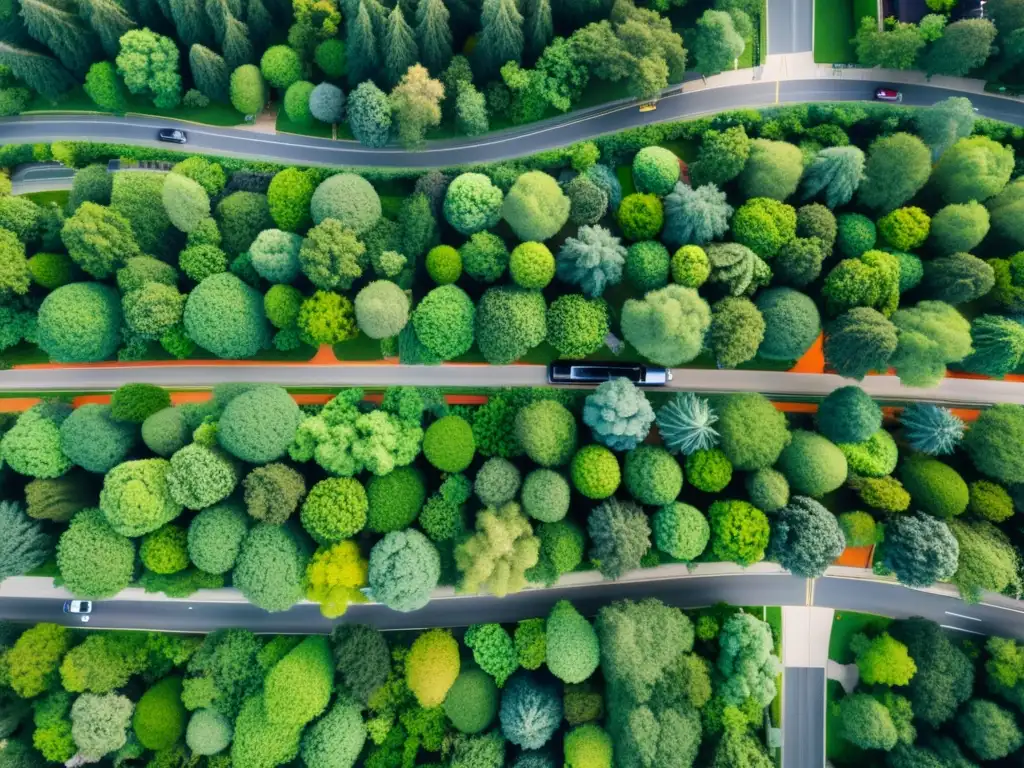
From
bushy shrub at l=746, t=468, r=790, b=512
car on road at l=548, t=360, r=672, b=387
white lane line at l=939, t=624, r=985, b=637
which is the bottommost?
white lane line at l=939, t=624, r=985, b=637

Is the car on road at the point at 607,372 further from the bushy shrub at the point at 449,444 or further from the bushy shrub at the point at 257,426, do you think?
the bushy shrub at the point at 257,426

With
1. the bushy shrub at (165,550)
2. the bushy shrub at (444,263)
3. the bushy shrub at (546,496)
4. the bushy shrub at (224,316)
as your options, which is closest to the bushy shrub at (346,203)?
the bushy shrub at (444,263)

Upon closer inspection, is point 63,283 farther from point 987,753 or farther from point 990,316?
point 987,753

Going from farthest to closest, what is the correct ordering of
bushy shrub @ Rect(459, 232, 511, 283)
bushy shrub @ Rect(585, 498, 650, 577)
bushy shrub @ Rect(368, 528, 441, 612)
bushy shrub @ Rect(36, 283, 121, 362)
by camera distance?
bushy shrub @ Rect(459, 232, 511, 283) → bushy shrub @ Rect(36, 283, 121, 362) → bushy shrub @ Rect(585, 498, 650, 577) → bushy shrub @ Rect(368, 528, 441, 612)

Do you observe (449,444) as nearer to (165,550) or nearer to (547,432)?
(547,432)

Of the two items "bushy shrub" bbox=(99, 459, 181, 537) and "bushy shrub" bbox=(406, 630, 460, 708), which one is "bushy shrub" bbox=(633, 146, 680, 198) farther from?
"bushy shrub" bbox=(99, 459, 181, 537)

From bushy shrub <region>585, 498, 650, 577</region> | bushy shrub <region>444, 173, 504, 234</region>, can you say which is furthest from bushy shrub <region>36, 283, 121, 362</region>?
bushy shrub <region>585, 498, 650, 577</region>

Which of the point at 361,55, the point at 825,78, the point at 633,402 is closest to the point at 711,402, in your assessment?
the point at 633,402
